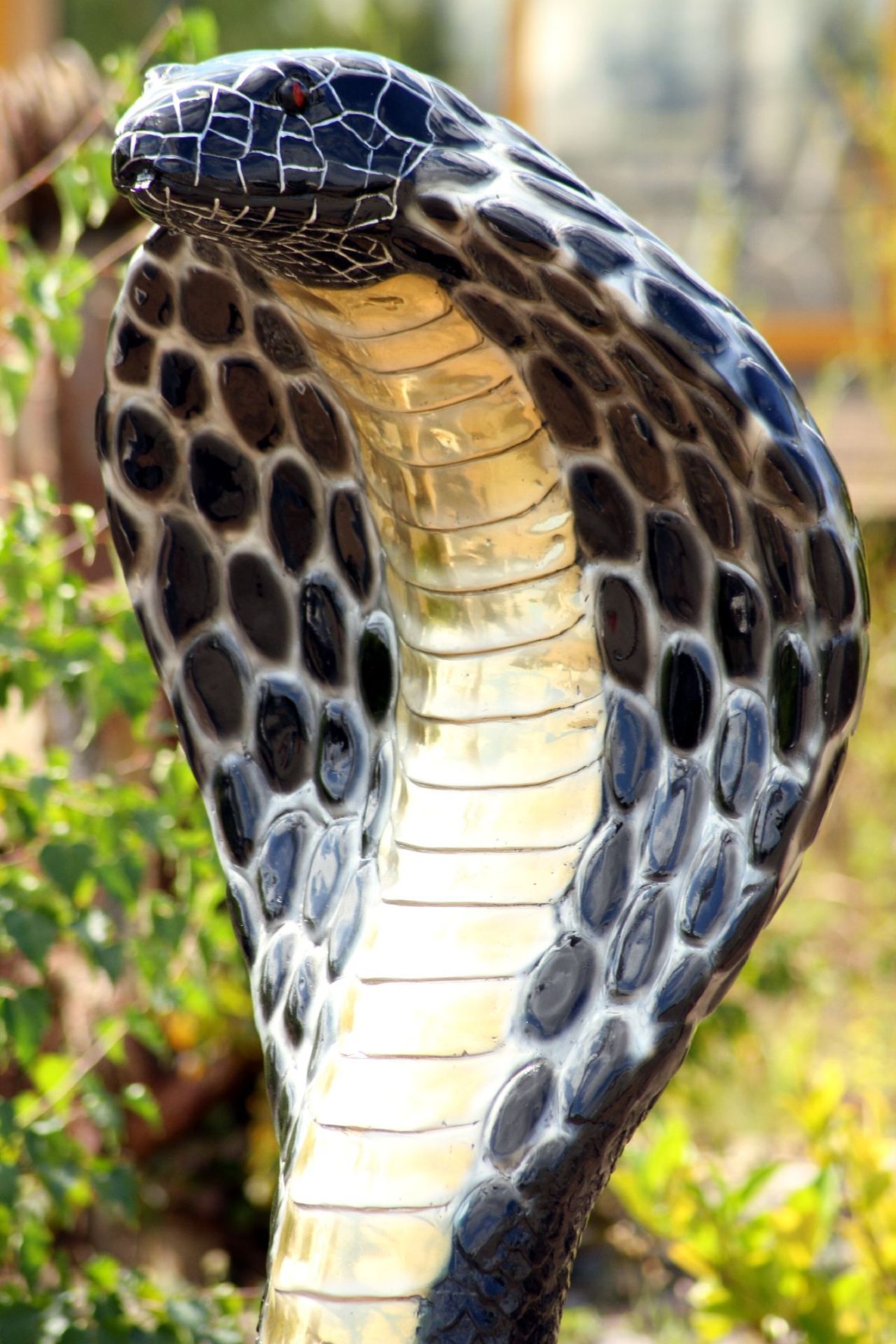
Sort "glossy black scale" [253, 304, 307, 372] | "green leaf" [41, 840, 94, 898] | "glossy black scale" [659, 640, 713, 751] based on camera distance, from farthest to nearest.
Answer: "green leaf" [41, 840, 94, 898] < "glossy black scale" [253, 304, 307, 372] < "glossy black scale" [659, 640, 713, 751]

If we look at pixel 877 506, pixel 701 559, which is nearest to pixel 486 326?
pixel 701 559

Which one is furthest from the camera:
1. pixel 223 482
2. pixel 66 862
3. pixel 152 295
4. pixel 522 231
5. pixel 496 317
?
pixel 66 862

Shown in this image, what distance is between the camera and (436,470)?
133 centimetres

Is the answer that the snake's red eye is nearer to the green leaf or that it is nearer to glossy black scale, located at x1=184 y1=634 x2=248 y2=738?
glossy black scale, located at x1=184 y1=634 x2=248 y2=738

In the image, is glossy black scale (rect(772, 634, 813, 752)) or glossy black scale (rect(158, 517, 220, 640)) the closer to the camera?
Result: glossy black scale (rect(772, 634, 813, 752))

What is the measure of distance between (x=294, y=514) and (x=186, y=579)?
12cm

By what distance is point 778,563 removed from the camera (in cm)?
123

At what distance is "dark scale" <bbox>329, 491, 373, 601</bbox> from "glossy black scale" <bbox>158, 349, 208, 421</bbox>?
0.15m

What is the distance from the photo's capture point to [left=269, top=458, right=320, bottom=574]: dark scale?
150cm

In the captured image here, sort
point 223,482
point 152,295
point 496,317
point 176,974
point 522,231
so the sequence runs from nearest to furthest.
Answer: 1. point 522,231
2. point 496,317
3. point 152,295
4. point 223,482
5. point 176,974

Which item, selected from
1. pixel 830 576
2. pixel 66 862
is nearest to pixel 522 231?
pixel 830 576

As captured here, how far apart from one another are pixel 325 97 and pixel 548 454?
0.33 m

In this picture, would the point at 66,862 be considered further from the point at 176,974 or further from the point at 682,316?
the point at 682,316

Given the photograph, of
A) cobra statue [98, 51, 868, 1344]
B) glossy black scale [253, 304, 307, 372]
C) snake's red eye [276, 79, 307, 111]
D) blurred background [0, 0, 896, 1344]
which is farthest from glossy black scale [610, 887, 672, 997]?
blurred background [0, 0, 896, 1344]
